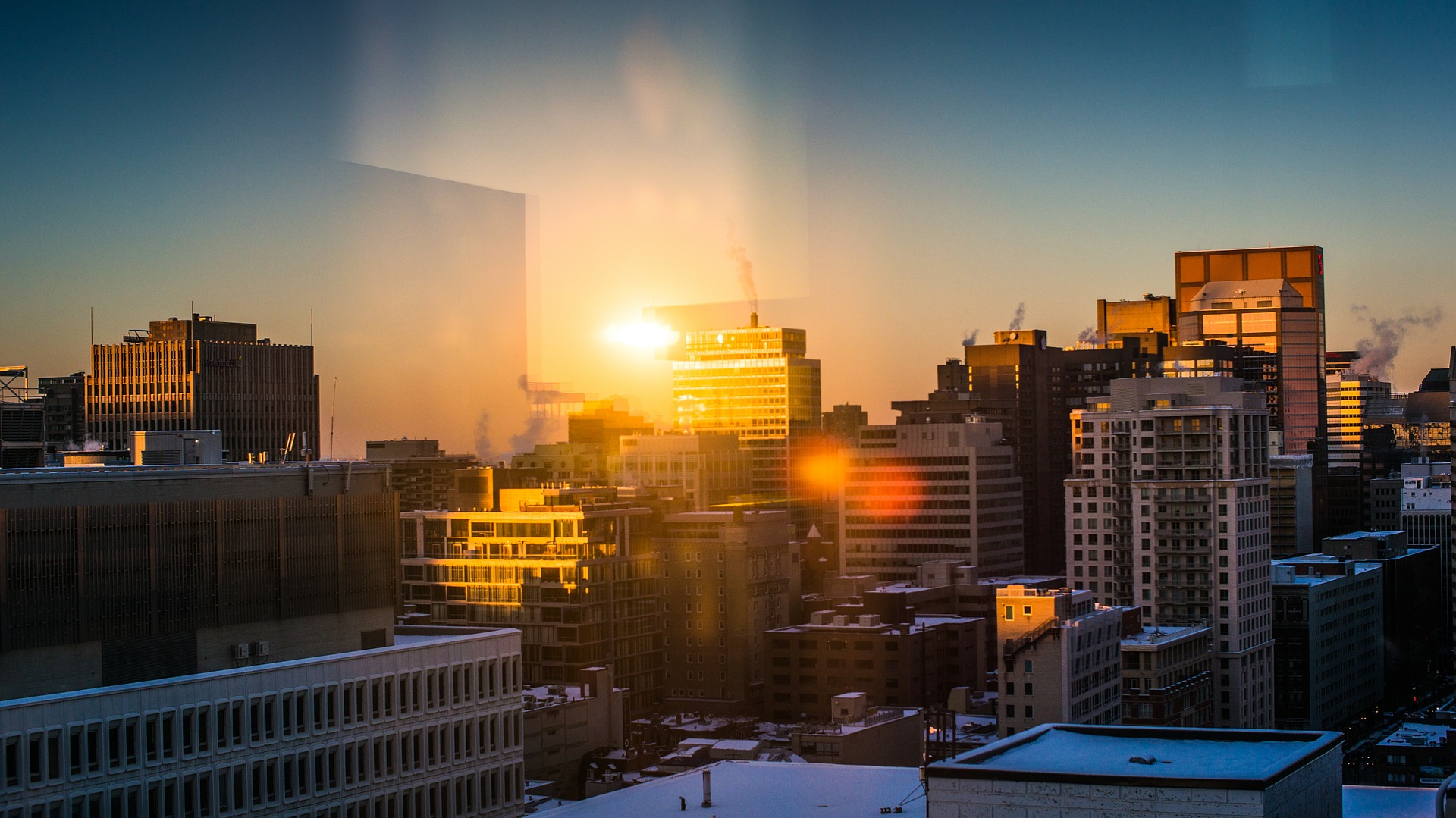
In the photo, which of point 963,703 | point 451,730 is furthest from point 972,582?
point 451,730

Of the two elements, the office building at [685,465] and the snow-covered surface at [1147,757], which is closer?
the snow-covered surface at [1147,757]

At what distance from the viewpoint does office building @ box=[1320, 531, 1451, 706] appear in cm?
3594

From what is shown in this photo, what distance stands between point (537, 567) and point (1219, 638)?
38.0ft

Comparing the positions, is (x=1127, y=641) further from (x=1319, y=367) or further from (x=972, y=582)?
(x=1319, y=367)

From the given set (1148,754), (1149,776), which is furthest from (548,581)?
(1149,776)

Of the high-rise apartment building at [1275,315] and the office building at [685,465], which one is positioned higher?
the high-rise apartment building at [1275,315]

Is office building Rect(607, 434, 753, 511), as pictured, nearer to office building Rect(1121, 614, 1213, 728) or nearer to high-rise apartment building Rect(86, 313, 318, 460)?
high-rise apartment building Rect(86, 313, 318, 460)

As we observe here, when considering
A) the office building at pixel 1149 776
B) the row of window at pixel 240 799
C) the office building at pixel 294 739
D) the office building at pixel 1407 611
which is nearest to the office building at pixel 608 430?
the office building at pixel 1407 611

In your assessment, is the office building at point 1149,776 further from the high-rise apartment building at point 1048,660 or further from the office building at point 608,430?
the office building at point 608,430

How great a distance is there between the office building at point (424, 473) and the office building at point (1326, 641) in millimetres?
15031

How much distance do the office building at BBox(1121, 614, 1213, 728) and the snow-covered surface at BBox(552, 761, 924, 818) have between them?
27.6 ft

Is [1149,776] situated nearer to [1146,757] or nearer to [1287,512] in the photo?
[1146,757]

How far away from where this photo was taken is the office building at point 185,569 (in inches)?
484

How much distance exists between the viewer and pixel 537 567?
29719mm
